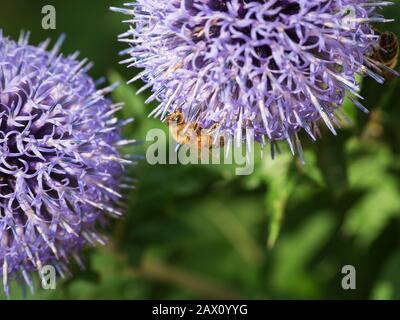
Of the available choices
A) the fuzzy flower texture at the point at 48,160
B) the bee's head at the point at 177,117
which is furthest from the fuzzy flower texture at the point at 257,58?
the fuzzy flower texture at the point at 48,160

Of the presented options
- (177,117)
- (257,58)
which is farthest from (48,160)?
(257,58)

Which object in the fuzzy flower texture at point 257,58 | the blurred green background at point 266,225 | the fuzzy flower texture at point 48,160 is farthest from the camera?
the blurred green background at point 266,225

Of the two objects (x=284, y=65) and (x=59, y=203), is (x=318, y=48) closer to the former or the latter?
(x=284, y=65)

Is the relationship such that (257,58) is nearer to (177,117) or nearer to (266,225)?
(177,117)

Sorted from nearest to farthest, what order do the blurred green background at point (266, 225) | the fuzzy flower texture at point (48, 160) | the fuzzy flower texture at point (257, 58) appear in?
the fuzzy flower texture at point (257, 58) < the fuzzy flower texture at point (48, 160) < the blurred green background at point (266, 225)

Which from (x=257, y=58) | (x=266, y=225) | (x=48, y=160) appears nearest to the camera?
(x=257, y=58)

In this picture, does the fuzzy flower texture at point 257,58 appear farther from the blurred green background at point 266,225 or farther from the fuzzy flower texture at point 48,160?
the blurred green background at point 266,225

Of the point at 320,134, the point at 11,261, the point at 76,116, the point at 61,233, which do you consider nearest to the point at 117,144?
the point at 76,116
